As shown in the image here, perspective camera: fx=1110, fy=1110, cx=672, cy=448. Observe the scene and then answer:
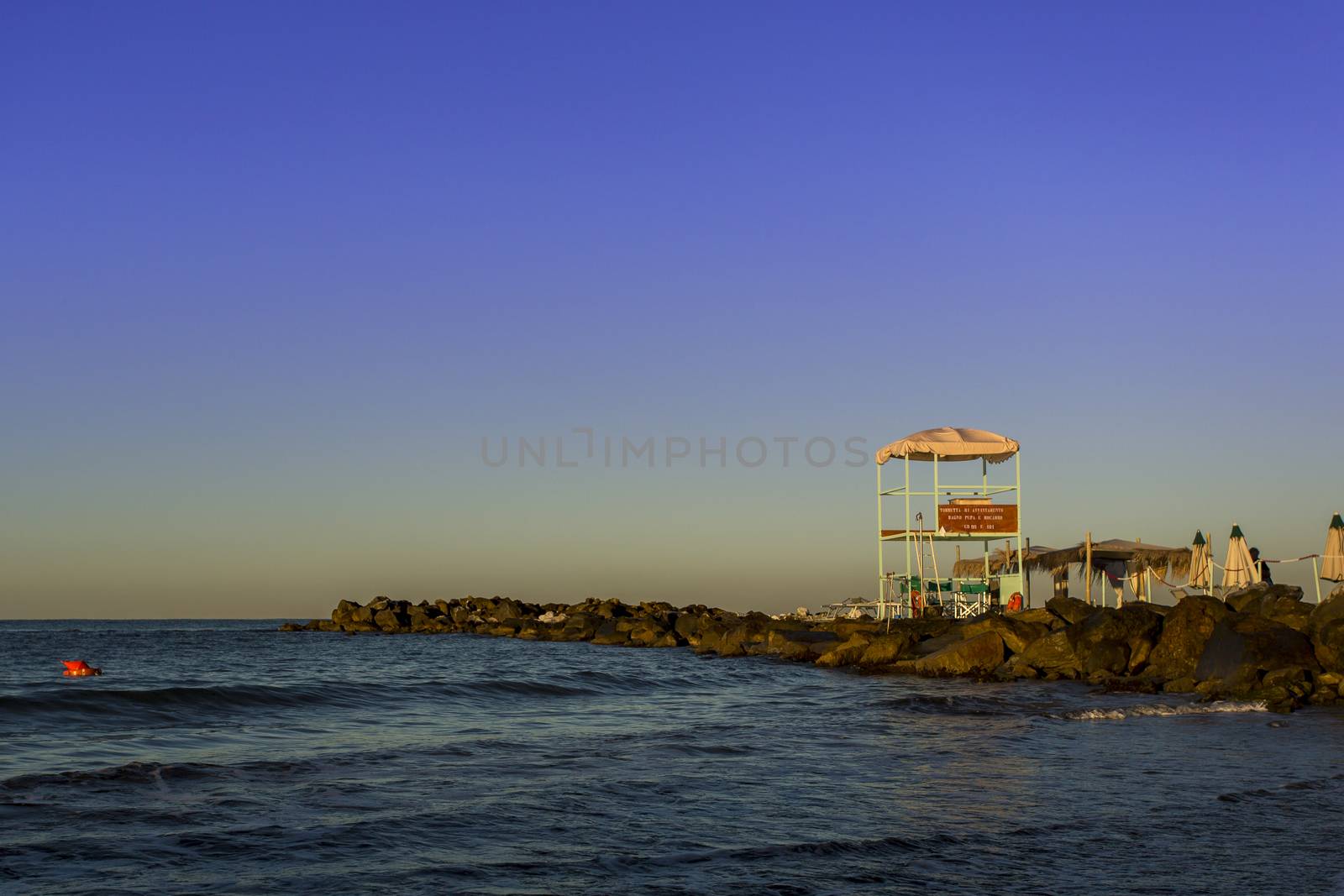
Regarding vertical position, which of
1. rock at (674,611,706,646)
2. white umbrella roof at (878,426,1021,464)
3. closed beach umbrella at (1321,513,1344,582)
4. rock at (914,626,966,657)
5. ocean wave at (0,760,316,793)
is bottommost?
rock at (674,611,706,646)

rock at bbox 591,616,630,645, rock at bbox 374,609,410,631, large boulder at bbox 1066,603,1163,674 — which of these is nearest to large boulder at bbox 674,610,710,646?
rock at bbox 591,616,630,645

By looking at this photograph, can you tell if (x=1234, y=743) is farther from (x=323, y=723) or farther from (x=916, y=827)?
(x=323, y=723)

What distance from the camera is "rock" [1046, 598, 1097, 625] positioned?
28641 millimetres

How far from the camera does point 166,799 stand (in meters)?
10.3

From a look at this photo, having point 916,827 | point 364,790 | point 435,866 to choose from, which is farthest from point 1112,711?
point 435,866

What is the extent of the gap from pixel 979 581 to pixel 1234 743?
22029mm

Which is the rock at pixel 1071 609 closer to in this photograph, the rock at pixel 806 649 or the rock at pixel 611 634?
the rock at pixel 806 649

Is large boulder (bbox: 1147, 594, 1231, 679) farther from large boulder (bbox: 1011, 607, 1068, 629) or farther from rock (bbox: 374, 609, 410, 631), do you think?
rock (bbox: 374, 609, 410, 631)

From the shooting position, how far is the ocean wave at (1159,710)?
56.5 ft

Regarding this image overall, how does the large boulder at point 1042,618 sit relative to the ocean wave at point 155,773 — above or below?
above

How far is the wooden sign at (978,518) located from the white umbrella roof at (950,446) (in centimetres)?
162

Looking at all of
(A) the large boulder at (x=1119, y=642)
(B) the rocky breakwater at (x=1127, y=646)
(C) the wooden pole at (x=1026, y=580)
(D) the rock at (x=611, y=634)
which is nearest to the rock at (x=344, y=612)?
(D) the rock at (x=611, y=634)

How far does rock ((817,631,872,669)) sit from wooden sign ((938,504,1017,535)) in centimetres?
477

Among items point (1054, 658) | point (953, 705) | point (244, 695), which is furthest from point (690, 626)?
point (953, 705)
